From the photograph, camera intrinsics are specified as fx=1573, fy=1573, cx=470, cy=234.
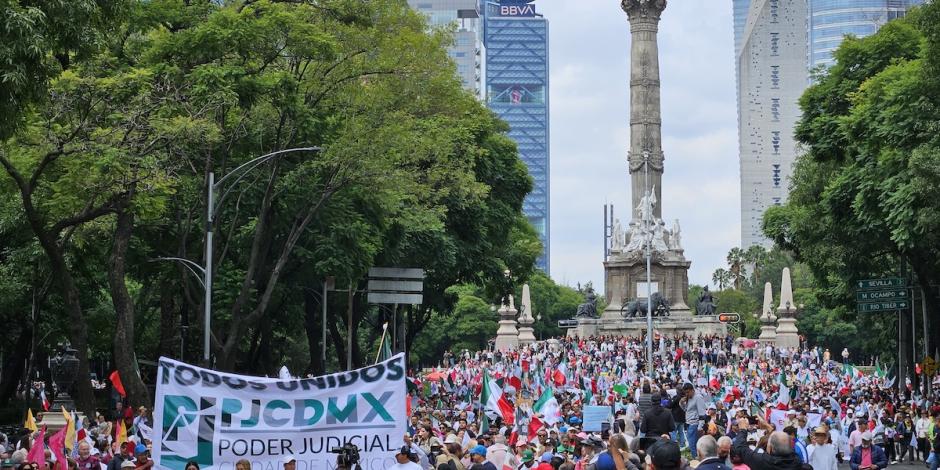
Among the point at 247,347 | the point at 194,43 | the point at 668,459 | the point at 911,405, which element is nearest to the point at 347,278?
the point at 194,43

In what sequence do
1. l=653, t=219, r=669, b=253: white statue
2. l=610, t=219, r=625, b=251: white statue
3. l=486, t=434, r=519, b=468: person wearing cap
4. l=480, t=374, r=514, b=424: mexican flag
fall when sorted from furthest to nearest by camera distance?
l=610, t=219, r=625, b=251: white statue, l=653, t=219, r=669, b=253: white statue, l=480, t=374, r=514, b=424: mexican flag, l=486, t=434, r=519, b=468: person wearing cap

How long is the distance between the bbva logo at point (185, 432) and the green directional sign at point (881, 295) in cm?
3178

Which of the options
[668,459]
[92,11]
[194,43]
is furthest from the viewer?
[194,43]

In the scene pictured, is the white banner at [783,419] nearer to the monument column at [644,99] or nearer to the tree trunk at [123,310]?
the tree trunk at [123,310]

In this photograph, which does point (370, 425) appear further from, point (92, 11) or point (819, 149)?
point (819, 149)

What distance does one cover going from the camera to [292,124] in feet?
105

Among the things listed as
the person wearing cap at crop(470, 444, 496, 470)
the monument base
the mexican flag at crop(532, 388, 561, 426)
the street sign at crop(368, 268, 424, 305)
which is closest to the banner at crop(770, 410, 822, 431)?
the mexican flag at crop(532, 388, 561, 426)

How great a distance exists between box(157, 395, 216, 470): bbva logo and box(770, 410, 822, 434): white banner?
1058cm

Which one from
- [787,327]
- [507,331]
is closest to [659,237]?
[507,331]

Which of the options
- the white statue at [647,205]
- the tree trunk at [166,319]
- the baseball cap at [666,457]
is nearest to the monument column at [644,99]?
the white statue at [647,205]

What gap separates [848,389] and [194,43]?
22.4 metres

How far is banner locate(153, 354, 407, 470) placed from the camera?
15.6 metres

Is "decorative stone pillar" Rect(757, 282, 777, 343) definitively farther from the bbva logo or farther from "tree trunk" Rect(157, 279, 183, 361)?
the bbva logo

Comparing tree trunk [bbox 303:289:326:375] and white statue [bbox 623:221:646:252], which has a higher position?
white statue [bbox 623:221:646:252]
